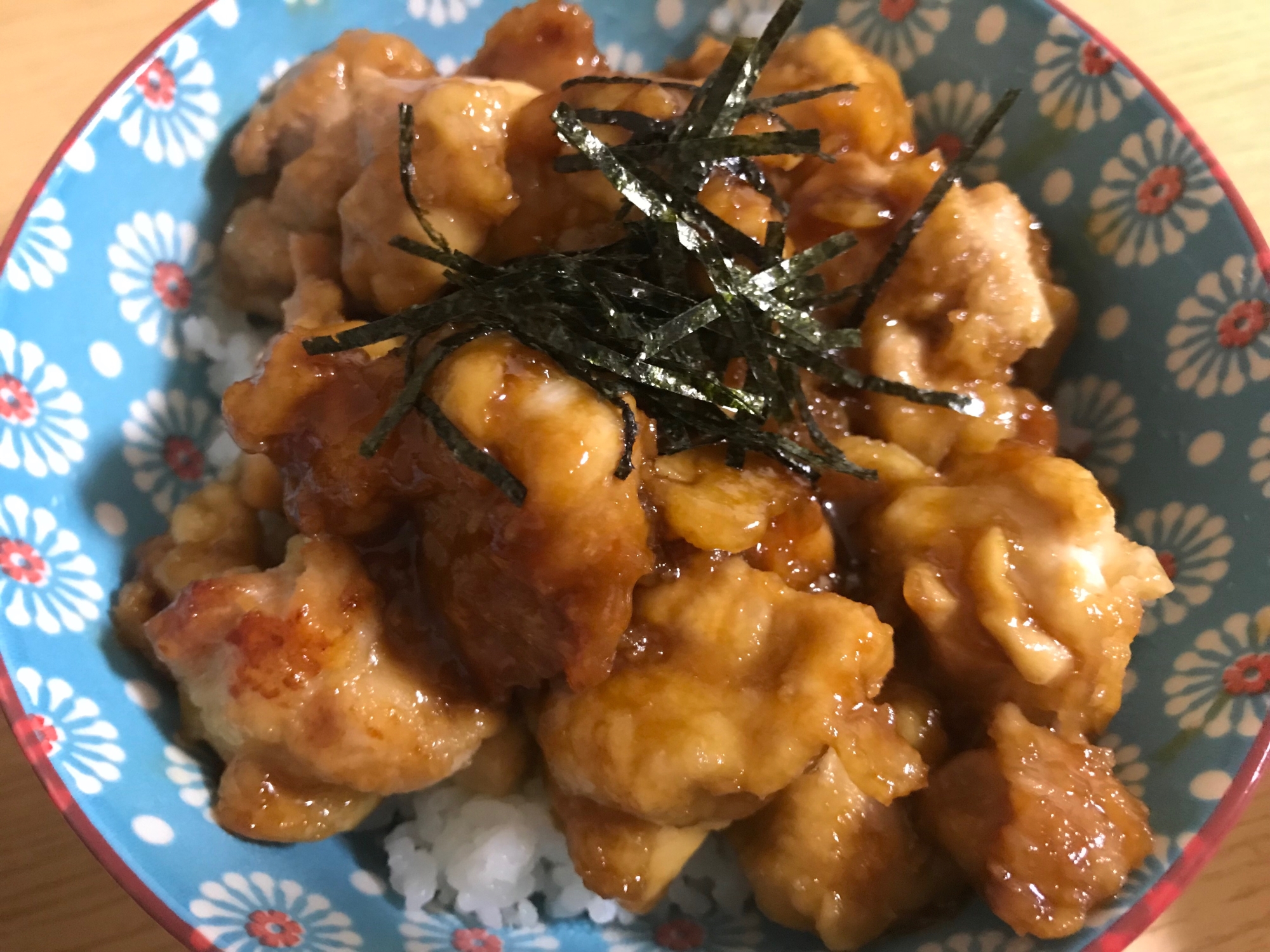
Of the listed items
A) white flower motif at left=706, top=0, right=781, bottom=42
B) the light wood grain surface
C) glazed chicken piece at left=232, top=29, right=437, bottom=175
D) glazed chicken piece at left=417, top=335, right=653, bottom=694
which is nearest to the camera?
glazed chicken piece at left=417, top=335, right=653, bottom=694

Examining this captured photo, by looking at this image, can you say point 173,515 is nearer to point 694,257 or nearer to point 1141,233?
point 694,257

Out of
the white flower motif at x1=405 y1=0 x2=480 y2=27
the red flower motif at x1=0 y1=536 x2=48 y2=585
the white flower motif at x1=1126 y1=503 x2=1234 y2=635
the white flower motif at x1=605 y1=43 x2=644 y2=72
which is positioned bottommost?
the white flower motif at x1=1126 y1=503 x2=1234 y2=635

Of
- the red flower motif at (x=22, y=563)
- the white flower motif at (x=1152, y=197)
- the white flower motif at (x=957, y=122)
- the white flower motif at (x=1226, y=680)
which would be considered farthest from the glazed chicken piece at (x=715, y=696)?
the white flower motif at (x=957, y=122)

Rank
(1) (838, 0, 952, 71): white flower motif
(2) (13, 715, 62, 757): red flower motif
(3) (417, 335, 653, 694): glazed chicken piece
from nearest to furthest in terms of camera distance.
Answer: (3) (417, 335, 653, 694): glazed chicken piece < (2) (13, 715, 62, 757): red flower motif < (1) (838, 0, 952, 71): white flower motif

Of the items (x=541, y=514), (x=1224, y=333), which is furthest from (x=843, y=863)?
(x=1224, y=333)

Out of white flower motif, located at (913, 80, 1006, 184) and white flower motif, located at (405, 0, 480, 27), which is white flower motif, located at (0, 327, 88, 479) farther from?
Answer: white flower motif, located at (913, 80, 1006, 184)

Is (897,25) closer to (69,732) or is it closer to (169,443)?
(169,443)

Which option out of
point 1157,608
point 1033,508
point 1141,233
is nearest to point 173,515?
point 1033,508

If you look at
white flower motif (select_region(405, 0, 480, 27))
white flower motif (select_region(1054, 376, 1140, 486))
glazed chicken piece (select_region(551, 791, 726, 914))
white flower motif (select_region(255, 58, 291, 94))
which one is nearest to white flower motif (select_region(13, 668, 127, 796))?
glazed chicken piece (select_region(551, 791, 726, 914))
